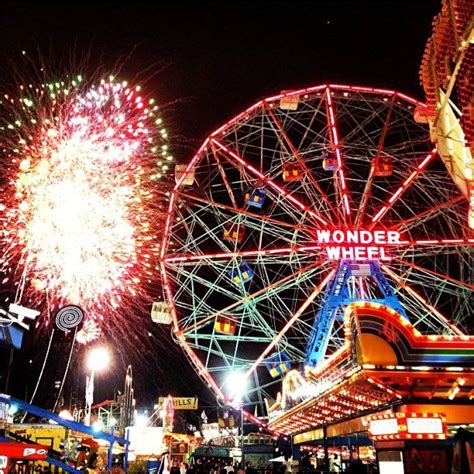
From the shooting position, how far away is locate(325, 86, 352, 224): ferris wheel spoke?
19.5m

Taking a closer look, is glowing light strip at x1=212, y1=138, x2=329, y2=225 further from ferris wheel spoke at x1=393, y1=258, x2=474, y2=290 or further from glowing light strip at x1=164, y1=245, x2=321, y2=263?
ferris wheel spoke at x1=393, y1=258, x2=474, y2=290

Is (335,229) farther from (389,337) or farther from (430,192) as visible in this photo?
(389,337)

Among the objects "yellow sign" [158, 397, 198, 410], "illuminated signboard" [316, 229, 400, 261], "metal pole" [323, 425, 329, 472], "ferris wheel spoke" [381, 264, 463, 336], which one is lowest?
"metal pole" [323, 425, 329, 472]

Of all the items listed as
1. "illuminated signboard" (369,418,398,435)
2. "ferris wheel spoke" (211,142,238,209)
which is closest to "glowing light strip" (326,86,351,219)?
"ferris wheel spoke" (211,142,238,209)

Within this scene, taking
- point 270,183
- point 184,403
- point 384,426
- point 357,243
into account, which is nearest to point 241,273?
point 270,183

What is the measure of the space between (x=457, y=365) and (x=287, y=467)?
14.2 meters

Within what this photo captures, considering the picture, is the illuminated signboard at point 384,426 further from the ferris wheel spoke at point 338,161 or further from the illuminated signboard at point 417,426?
the ferris wheel spoke at point 338,161

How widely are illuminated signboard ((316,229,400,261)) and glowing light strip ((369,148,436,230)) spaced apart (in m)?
0.79

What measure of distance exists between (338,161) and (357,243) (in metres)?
3.34

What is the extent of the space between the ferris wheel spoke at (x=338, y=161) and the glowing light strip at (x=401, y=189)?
104 cm

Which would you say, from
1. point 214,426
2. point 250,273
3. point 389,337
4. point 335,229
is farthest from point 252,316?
point 214,426

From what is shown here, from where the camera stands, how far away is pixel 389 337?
414 inches

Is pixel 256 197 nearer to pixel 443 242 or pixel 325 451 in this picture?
pixel 443 242

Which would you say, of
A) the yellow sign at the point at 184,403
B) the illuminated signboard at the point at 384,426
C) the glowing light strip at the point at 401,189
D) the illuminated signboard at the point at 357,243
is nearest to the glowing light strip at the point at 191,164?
the illuminated signboard at the point at 357,243
